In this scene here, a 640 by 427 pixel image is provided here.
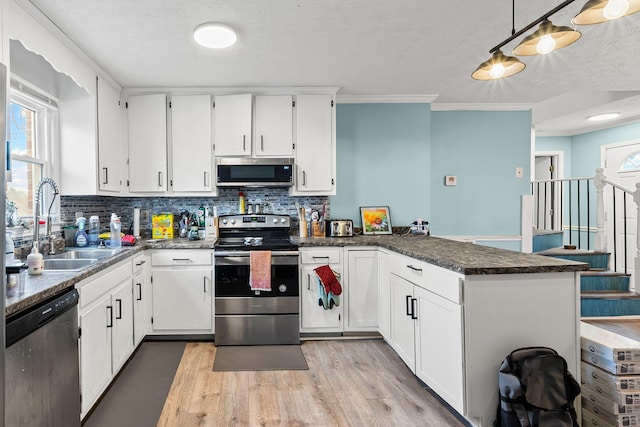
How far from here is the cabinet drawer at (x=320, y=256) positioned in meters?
3.21

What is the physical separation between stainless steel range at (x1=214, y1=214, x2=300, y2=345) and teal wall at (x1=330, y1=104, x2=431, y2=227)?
3.11 feet

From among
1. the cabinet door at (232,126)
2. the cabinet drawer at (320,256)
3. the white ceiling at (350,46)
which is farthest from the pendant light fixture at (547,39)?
the cabinet door at (232,126)

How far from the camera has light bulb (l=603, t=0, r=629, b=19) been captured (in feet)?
4.42

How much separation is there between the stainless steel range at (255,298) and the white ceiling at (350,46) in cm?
154

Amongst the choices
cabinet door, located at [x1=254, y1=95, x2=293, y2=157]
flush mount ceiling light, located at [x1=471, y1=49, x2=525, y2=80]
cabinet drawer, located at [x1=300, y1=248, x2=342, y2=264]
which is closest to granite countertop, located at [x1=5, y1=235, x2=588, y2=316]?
cabinet drawer, located at [x1=300, y1=248, x2=342, y2=264]

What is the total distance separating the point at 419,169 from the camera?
386cm

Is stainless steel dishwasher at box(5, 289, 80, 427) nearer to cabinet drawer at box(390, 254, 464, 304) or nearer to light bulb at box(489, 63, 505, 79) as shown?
cabinet drawer at box(390, 254, 464, 304)

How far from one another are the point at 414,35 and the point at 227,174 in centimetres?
199

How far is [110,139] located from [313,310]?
2.36 m

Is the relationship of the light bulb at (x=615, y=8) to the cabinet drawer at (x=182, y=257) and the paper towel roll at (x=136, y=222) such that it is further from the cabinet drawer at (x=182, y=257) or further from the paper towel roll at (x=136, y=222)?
the paper towel roll at (x=136, y=222)

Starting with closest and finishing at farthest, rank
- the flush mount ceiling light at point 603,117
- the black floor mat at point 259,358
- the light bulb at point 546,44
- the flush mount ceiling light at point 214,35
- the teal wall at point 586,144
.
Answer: the light bulb at point 546,44
the flush mount ceiling light at point 214,35
the black floor mat at point 259,358
the flush mount ceiling light at point 603,117
the teal wall at point 586,144

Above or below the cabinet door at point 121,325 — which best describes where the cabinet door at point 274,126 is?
above

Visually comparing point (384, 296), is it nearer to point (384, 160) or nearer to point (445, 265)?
point (445, 265)

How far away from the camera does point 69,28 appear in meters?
2.30
